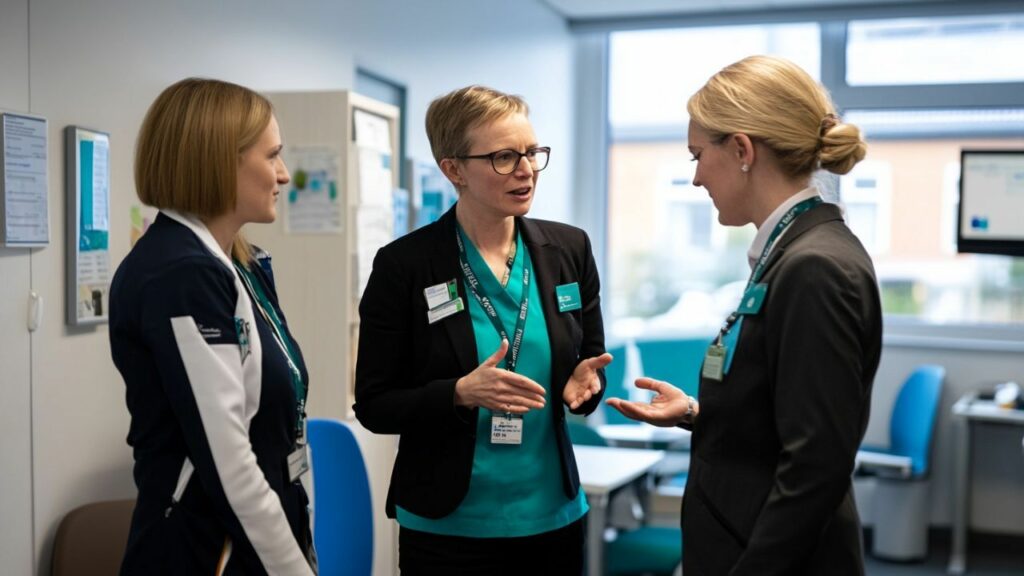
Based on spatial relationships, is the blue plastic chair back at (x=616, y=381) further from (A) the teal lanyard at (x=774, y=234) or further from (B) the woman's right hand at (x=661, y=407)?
(A) the teal lanyard at (x=774, y=234)

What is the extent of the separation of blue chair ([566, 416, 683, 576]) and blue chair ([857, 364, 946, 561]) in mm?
1993

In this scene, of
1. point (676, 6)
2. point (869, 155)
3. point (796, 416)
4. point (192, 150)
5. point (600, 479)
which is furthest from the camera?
point (869, 155)

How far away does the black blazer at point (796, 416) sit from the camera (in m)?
1.41

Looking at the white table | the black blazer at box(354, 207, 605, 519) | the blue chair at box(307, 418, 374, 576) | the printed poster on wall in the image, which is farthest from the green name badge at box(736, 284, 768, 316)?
the white table

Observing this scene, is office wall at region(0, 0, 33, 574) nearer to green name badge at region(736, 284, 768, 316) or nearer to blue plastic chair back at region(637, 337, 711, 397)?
green name badge at region(736, 284, 768, 316)

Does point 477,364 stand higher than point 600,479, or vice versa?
point 477,364

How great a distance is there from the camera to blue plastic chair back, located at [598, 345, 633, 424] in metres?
5.88

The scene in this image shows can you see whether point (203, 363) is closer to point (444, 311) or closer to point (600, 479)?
point (444, 311)

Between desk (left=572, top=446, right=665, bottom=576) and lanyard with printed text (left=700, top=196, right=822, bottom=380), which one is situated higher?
lanyard with printed text (left=700, top=196, right=822, bottom=380)

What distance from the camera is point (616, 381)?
19.5ft

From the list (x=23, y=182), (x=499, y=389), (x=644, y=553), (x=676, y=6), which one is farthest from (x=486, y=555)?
(x=676, y=6)

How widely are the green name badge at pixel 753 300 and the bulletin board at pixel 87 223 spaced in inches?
67.9

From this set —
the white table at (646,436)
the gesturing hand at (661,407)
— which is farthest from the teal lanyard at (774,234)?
the white table at (646,436)

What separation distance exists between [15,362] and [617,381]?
4.00 metres
